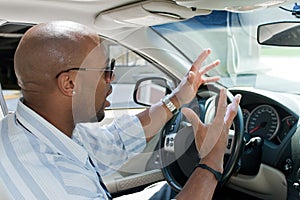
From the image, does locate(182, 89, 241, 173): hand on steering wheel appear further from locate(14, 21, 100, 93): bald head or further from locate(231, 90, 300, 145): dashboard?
locate(231, 90, 300, 145): dashboard

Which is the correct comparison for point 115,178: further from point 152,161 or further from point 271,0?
point 271,0

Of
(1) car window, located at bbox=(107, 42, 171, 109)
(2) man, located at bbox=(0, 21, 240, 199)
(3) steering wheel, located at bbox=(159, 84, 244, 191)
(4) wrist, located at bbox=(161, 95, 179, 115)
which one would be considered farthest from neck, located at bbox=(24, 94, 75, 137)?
(1) car window, located at bbox=(107, 42, 171, 109)

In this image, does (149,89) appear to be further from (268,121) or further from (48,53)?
(48,53)

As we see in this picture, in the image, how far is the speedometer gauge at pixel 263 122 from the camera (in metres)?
1.97

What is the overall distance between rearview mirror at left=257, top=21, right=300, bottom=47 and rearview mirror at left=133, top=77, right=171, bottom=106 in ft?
2.02

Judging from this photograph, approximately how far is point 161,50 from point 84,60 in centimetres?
117

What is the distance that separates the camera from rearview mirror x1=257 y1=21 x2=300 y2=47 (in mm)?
1744

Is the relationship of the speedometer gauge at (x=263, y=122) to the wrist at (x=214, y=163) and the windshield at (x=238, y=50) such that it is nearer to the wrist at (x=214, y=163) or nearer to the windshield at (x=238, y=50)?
the windshield at (x=238, y=50)

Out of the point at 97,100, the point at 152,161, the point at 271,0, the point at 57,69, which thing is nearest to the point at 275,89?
the point at 152,161

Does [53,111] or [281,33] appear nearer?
[53,111]

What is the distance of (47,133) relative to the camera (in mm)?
1129

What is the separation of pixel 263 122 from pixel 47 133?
1.19m

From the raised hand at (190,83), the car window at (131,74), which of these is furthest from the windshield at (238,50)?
the raised hand at (190,83)

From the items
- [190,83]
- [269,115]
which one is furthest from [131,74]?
[269,115]
